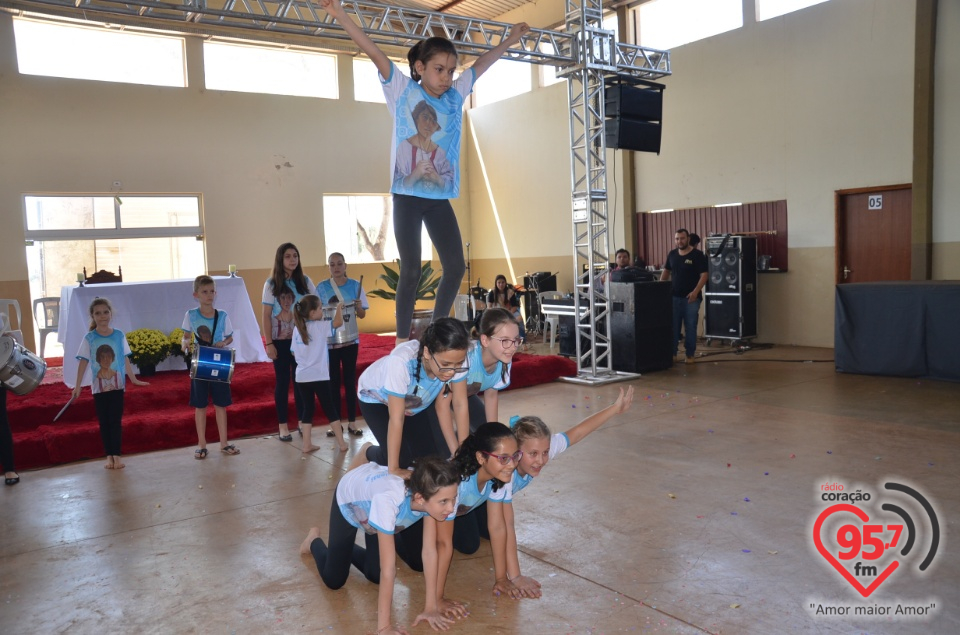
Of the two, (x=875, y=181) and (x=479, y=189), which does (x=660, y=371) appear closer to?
(x=875, y=181)

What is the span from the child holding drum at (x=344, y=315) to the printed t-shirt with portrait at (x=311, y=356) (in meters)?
0.23


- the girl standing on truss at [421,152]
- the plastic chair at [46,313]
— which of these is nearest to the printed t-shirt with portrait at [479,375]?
the girl standing on truss at [421,152]

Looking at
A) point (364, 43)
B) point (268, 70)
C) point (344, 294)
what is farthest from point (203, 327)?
point (268, 70)

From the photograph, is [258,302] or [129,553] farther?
[258,302]

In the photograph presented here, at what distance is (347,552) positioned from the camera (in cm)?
292

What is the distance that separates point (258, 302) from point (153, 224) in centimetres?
200

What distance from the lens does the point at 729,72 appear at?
10000 mm

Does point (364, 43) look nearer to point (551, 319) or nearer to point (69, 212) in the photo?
point (551, 319)

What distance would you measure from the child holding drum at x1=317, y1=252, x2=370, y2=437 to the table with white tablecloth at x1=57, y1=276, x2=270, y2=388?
Result: 179 cm

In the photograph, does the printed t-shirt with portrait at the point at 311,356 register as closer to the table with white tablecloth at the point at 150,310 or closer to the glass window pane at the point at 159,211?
the table with white tablecloth at the point at 150,310

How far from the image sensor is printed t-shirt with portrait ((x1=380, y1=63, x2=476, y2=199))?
11.4 ft

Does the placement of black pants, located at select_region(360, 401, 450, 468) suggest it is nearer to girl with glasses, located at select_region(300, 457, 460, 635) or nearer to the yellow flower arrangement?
girl with glasses, located at select_region(300, 457, 460, 635)

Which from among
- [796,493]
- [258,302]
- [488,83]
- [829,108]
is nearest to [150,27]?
[258,302]

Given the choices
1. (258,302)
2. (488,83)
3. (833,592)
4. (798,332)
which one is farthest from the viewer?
(488,83)
